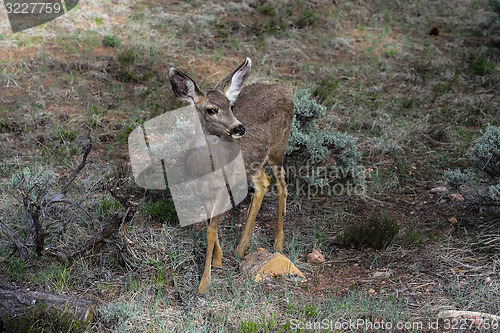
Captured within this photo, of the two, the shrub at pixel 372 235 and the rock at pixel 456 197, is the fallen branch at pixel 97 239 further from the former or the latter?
the rock at pixel 456 197

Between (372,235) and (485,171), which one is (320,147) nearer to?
(372,235)

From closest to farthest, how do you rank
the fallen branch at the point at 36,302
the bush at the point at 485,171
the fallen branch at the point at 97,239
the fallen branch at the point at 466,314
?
the fallen branch at the point at 36,302
the fallen branch at the point at 466,314
the fallen branch at the point at 97,239
the bush at the point at 485,171

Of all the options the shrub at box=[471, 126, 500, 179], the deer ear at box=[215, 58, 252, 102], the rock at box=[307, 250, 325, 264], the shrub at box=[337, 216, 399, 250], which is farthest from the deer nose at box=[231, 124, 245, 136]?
the shrub at box=[471, 126, 500, 179]

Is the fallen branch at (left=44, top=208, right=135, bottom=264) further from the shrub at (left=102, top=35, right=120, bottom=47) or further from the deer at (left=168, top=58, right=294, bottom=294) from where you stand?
the shrub at (left=102, top=35, right=120, bottom=47)

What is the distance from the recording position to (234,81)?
5430 millimetres

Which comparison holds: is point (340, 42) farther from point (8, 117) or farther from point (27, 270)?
point (27, 270)

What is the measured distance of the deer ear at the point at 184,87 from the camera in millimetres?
4850

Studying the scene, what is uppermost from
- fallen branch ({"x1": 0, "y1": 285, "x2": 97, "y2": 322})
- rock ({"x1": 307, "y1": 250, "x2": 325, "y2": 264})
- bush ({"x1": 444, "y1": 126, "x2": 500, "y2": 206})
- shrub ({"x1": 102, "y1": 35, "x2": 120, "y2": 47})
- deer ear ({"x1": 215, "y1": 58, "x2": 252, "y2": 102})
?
deer ear ({"x1": 215, "y1": 58, "x2": 252, "y2": 102})

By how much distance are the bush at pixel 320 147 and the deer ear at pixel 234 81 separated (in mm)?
1488

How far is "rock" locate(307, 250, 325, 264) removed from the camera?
5.56m

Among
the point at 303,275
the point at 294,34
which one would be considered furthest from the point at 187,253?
the point at 294,34

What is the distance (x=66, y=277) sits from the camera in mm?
4734

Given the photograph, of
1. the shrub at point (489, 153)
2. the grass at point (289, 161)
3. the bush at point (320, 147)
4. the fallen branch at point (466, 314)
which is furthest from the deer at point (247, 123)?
the shrub at point (489, 153)

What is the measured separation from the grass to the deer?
319 millimetres
